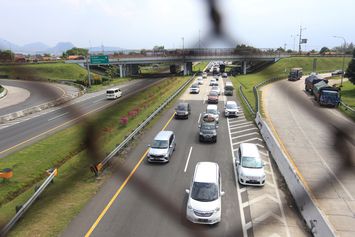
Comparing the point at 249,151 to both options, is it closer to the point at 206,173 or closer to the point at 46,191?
the point at 206,173

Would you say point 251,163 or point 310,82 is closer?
point 310,82

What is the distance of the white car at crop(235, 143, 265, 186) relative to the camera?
1848 centimetres

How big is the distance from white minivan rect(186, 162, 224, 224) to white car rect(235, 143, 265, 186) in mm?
1997

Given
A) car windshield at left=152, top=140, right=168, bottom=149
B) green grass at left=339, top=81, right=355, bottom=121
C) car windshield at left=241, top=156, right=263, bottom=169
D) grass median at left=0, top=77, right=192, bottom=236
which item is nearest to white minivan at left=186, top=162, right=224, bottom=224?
car windshield at left=241, top=156, right=263, bottom=169

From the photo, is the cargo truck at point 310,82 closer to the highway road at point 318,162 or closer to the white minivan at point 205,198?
the highway road at point 318,162

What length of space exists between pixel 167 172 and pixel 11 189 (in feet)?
30.1

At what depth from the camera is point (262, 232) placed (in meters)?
13.9

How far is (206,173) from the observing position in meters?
17.3

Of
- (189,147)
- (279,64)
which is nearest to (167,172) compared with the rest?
(189,147)

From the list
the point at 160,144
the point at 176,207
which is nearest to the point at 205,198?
the point at 176,207

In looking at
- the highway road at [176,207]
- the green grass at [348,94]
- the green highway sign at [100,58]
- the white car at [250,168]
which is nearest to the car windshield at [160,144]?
the highway road at [176,207]

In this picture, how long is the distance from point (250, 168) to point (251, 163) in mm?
749

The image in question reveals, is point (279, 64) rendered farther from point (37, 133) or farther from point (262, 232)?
point (37, 133)

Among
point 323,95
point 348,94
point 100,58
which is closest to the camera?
point 100,58
